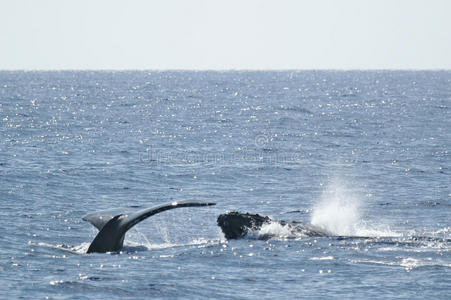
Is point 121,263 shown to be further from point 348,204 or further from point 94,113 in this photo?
point 94,113

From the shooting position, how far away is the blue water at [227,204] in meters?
21.9

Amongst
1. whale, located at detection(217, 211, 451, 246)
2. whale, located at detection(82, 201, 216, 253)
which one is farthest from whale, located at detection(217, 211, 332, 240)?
whale, located at detection(82, 201, 216, 253)

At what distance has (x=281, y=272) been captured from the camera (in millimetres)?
22828

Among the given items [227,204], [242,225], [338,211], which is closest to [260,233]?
[242,225]

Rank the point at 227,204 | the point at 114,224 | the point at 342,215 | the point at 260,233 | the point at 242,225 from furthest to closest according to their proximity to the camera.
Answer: the point at 227,204, the point at 342,215, the point at 242,225, the point at 260,233, the point at 114,224

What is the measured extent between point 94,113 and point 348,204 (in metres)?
63.3

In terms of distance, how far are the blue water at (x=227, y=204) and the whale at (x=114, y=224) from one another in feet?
1.59

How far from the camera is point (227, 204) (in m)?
36.6

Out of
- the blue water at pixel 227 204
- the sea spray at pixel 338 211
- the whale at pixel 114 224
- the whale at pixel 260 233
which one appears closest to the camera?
the blue water at pixel 227 204

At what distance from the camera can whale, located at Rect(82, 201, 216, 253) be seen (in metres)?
23.6

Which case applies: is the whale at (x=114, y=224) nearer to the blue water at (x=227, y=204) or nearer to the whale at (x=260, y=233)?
the blue water at (x=227, y=204)

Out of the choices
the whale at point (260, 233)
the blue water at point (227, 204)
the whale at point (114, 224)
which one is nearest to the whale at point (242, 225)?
the whale at point (260, 233)

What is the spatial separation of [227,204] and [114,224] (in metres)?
12.6

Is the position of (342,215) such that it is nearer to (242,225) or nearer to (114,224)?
(242,225)
